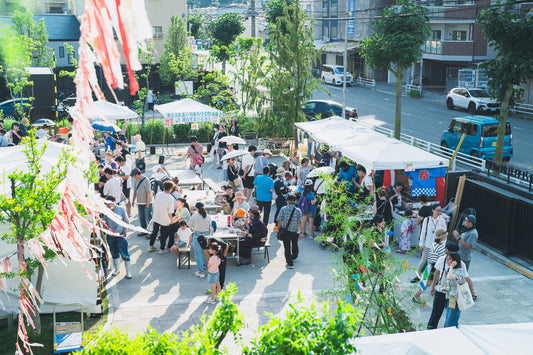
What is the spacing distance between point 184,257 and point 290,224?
8.47 ft

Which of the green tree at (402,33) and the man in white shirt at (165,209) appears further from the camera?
the green tree at (402,33)

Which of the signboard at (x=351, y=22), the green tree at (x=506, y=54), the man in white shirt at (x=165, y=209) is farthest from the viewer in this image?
the signboard at (x=351, y=22)

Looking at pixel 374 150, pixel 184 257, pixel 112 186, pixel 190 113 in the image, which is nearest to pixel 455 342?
pixel 184 257

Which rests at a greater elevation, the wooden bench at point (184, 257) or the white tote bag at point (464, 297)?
the white tote bag at point (464, 297)

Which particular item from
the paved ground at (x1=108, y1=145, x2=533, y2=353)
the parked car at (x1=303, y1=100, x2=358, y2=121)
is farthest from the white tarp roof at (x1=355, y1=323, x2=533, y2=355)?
the parked car at (x1=303, y1=100, x2=358, y2=121)

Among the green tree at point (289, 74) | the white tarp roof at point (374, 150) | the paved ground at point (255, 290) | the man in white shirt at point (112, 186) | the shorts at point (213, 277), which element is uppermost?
the green tree at point (289, 74)

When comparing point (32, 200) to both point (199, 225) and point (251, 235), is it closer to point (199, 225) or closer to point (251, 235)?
point (199, 225)

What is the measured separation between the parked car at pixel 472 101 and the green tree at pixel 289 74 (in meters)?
14.5

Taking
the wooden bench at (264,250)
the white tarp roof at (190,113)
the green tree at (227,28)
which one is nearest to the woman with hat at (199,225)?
the wooden bench at (264,250)

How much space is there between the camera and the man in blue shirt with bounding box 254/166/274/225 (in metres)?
14.3

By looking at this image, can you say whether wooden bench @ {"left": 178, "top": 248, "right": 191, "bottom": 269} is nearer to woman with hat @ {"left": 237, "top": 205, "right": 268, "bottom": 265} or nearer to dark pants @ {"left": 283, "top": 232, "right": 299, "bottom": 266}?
woman with hat @ {"left": 237, "top": 205, "right": 268, "bottom": 265}

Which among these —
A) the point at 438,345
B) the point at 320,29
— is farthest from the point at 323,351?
the point at 320,29

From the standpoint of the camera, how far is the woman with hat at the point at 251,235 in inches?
487

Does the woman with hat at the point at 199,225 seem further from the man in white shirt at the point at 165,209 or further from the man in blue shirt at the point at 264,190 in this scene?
the man in blue shirt at the point at 264,190
